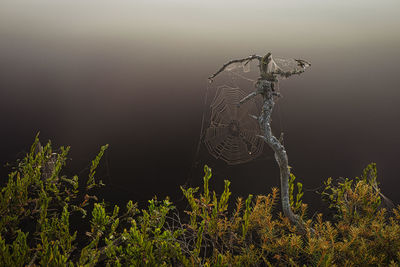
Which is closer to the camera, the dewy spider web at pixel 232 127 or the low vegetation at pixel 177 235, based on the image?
the low vegetation at pixel 177 235

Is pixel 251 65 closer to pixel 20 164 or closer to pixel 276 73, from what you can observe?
pixel 276 73

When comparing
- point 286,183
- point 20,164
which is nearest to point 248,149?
point 286,183

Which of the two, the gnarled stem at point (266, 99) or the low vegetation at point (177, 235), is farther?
the gnarled stem at point (266, 99)

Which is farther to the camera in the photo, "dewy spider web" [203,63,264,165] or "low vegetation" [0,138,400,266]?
"dewy spider web" [203,63,264,165]

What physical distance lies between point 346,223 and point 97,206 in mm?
1446

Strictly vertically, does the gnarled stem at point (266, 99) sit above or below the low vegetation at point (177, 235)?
above

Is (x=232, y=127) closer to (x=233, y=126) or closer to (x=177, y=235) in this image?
(x=233, y=126)

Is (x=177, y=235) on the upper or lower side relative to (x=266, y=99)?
lower

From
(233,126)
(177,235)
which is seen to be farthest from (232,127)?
(177,235)

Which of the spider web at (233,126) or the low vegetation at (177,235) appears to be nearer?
the low vegetation at (177,235)

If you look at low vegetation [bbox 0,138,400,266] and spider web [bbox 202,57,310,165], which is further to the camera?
spider web [bbox 202,57,310,165]

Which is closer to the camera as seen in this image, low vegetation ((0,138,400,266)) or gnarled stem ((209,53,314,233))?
low vegetation ((0,138,400,266))

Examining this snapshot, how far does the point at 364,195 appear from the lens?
1.80 m

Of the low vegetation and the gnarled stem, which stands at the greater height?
the gnarled stem
